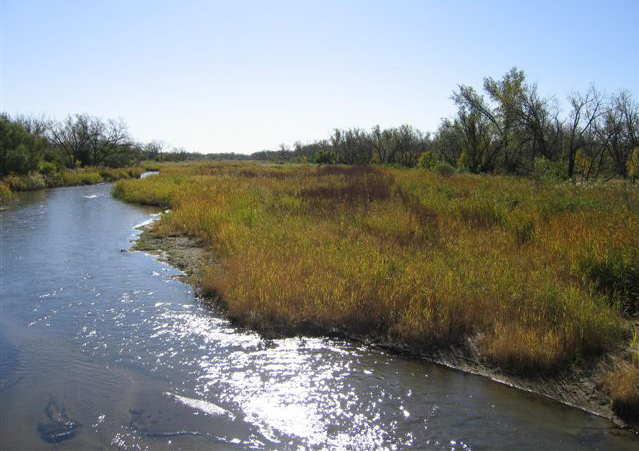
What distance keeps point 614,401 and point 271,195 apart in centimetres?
1608

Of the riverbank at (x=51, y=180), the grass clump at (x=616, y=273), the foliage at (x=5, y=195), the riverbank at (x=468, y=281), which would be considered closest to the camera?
the riverbank at (x=468, y=281)

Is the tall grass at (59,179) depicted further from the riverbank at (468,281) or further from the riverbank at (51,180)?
the riverbank at (468,281)

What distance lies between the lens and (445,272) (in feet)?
25.7

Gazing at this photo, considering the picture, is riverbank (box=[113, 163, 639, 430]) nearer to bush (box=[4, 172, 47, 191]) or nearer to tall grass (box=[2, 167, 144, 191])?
bush (box=[4, 172, 47, 191])

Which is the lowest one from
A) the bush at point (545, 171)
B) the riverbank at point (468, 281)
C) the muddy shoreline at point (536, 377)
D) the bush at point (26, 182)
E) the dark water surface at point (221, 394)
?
the dark water surface at point (221, 394)

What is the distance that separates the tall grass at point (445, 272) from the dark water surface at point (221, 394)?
0.64 m

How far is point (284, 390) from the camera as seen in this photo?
5.45 meters

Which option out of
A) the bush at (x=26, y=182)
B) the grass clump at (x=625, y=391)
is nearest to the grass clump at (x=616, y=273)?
the grass clump at (x=625, y=391)

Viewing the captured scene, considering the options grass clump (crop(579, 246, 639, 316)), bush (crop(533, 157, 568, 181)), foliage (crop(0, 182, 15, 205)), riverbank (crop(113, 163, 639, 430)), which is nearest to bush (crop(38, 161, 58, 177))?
foliage (crop(0, 182, 15, 205))

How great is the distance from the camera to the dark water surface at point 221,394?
177 inches

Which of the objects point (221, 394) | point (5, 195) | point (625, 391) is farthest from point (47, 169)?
point (625, 391)

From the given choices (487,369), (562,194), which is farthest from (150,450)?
(562,194)

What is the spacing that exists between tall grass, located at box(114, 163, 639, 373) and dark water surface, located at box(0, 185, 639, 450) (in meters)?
0.64

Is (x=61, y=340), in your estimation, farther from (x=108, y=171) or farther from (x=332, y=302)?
(x=108, y=171)
